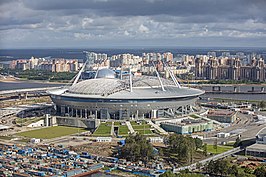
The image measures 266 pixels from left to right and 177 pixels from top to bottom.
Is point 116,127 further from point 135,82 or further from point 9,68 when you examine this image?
point 9,68

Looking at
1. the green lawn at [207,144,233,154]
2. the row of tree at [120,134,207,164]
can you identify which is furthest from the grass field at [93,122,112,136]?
the green lawn at [207,144,233,154]

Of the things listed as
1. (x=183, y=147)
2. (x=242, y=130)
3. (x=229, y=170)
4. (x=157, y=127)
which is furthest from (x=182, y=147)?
(x=242, y=130)

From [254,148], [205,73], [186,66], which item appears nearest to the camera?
[254,148]

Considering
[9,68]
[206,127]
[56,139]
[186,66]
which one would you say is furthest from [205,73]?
[56,139]

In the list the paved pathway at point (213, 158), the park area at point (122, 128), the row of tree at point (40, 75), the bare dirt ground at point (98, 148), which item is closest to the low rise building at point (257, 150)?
the paved pathway at point (213, 158)

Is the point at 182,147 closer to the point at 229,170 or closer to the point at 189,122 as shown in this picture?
the point at 229,170

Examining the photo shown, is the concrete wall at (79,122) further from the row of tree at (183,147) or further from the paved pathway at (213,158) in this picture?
the paved pathway at (213,158)

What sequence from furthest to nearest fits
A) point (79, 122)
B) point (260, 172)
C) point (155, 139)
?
point (79, 122), point (155, 139), point (260, 172)
